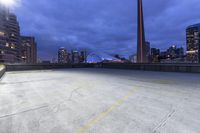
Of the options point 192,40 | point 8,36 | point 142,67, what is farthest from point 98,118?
point 192,40

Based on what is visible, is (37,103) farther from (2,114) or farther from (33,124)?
(33,124)

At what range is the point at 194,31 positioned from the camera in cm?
13488

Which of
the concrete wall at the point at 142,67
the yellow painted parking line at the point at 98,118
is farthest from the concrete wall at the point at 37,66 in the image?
the yellow painted parking line at the point at 98,118

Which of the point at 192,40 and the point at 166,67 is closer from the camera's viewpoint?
the point at 166,67

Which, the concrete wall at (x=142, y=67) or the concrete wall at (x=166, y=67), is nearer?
the concrete wall at (x=166, y=67)

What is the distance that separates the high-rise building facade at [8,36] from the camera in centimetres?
8827

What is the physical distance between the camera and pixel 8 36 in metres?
97.3

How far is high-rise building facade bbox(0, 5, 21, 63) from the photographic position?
290 feet

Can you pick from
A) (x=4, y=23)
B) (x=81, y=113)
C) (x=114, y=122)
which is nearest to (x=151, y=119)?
(x=114, y=122)

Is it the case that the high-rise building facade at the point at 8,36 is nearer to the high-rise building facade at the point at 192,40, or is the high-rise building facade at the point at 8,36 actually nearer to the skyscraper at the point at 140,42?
the skyscraper at the point at 140,42

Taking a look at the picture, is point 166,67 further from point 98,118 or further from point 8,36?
point 8,36

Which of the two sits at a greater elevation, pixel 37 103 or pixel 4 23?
pixel 4 23

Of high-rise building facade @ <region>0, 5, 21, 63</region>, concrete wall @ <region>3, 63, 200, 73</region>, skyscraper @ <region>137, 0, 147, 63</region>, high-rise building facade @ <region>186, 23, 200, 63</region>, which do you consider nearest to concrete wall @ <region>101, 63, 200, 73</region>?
concrete wall @ <region>3, 63, 200, 73</region>

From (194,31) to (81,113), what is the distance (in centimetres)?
17227
